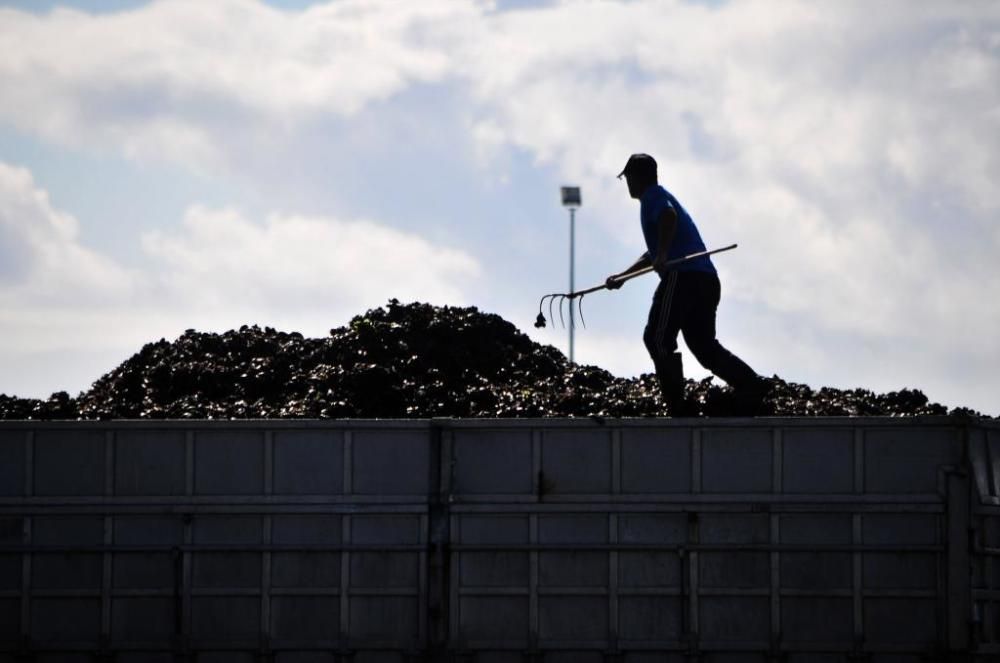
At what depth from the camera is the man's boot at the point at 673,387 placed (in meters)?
11.0

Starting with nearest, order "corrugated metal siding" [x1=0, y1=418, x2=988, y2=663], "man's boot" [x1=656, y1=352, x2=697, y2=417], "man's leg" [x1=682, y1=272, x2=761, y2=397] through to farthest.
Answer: "corrugated metal siding" [x1=0, y1=418, x2=988, y2=663], "man's boot" [x1=656, y1=352, x2=697, y2=417], "man's leg" [x1=682, y1=272, x2=761, y2=397]

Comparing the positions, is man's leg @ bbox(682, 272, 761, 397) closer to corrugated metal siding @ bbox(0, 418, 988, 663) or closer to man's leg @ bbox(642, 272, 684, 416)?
man's leg @ bbox(642, 272, 684, 416)

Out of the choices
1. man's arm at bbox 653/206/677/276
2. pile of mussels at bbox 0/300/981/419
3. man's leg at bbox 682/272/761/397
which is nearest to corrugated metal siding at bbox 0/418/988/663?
pile of mussels at bbox 0/300/981/419

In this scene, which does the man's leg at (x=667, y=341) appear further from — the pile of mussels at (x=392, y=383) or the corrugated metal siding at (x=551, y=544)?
the corrugated metal siding at (x=551, y=544)

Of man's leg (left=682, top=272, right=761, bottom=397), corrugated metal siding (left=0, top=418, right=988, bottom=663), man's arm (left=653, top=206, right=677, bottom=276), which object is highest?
man's arm (left=653, top=206, right=677, bottom=276)

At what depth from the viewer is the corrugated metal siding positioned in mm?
9445

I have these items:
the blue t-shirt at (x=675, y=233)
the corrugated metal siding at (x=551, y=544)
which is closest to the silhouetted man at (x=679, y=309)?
the blue t-shirt at (x=675, y=233)

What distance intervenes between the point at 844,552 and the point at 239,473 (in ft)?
11.8

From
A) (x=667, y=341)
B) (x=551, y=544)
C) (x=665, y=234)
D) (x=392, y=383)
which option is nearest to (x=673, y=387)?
(x=667, y=341)

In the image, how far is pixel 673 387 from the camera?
1098 cm

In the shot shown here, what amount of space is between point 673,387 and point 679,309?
0.55m

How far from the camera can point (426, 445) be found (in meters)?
9.73

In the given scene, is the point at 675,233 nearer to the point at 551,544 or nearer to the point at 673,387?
the point at 673,387

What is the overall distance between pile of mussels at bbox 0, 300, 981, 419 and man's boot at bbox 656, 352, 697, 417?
3.6 inches
